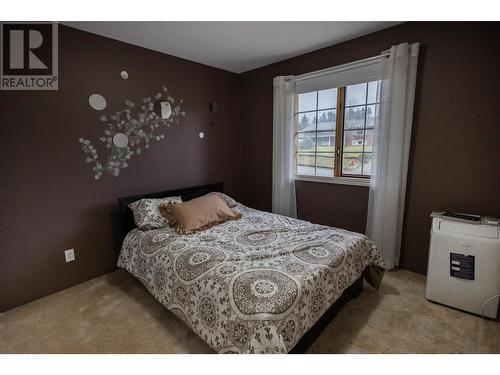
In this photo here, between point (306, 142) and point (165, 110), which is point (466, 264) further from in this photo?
point (165, 110)

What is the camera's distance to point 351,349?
1.53 metres

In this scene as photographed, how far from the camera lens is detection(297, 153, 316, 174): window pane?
3104 millimetres

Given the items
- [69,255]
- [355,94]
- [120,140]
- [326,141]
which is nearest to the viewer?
[69,255]

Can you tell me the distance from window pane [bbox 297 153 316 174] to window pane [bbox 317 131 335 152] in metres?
0.16

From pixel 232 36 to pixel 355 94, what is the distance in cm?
142

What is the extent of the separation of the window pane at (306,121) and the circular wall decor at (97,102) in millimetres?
2150

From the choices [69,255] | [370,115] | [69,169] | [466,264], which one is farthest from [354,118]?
[69,255]

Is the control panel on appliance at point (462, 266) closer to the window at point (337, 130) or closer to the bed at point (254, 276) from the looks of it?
the bed at point (254, 276)

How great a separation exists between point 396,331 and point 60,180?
290 centimetres

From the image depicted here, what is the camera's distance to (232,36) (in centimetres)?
236

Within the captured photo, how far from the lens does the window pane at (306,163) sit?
310 centimetres


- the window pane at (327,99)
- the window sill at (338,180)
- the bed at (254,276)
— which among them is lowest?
the bed at (254,276)

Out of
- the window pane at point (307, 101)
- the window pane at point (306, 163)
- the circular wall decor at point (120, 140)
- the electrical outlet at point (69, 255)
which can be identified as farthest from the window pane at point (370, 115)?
the electrical outlet at point (69, 255)

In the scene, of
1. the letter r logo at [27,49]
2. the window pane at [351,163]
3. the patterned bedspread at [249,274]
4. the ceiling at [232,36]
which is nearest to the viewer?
the patterned bedspread at [249,274]
